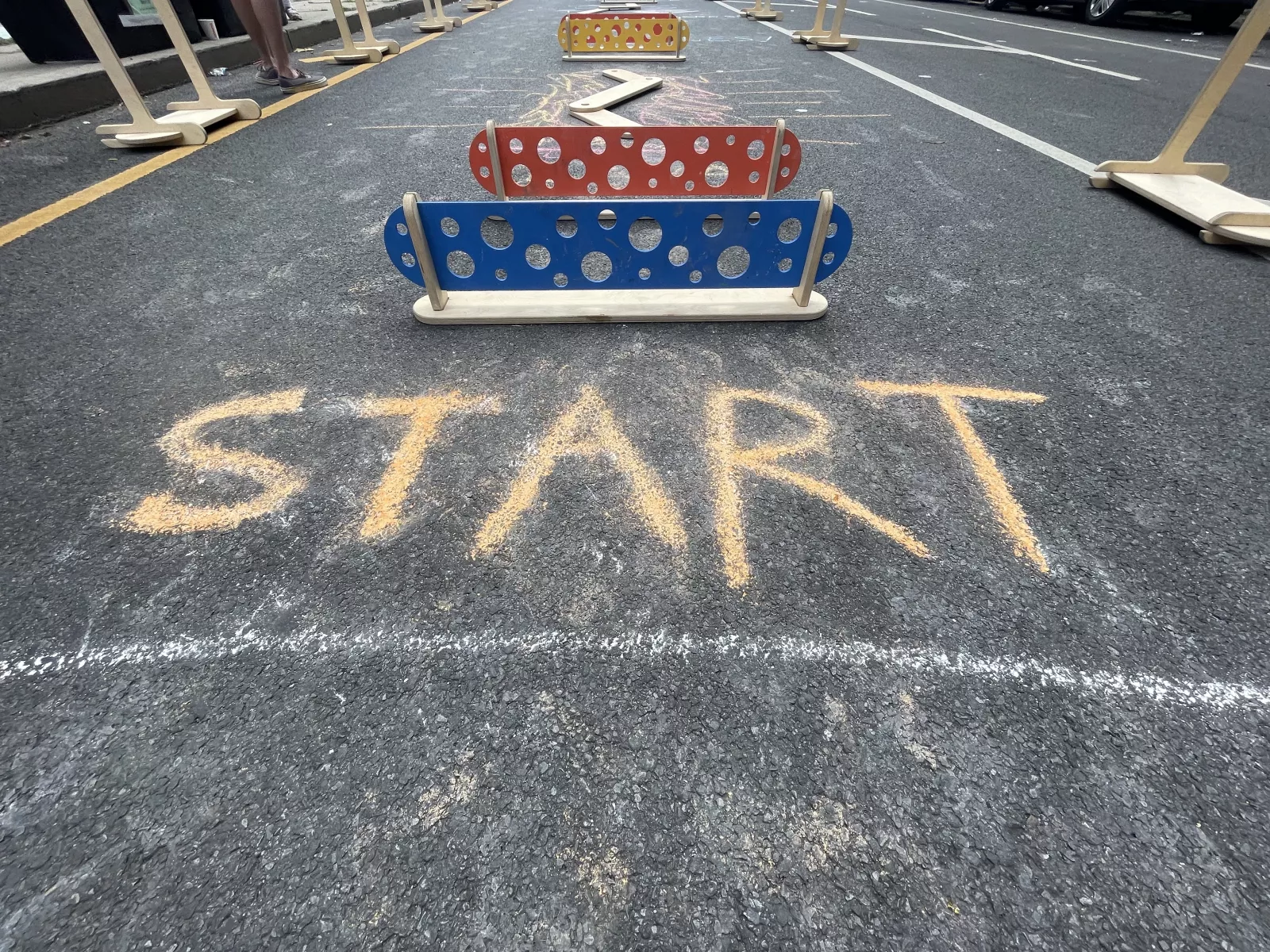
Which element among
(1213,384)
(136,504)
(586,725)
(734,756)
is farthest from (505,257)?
(1213,384)

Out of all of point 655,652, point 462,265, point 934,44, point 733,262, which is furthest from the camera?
point 934,44

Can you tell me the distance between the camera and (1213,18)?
36.8ft

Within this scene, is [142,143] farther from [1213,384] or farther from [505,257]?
[1213,384]

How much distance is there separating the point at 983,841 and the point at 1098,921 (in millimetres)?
188

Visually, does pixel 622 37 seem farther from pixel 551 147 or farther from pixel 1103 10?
pixel 1103 10

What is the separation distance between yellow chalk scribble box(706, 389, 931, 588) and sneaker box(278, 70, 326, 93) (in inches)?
251

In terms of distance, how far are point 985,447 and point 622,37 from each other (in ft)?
27.0

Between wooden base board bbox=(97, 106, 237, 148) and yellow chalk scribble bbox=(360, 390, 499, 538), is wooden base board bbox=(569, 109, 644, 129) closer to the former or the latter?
wooden base board bbox=(97, 106, 237, 148)

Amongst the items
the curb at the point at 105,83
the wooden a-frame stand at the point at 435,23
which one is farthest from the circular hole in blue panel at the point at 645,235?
the wooden a-frame stand at the point at 435,23

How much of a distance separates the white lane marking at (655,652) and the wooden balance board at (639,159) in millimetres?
2802

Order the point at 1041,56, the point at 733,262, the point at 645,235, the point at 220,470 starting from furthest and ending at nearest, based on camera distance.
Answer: the point at 1041,56 < the point at 645,235 < the point at 733,262 < the point at 220,470

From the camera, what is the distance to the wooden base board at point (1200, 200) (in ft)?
9.83

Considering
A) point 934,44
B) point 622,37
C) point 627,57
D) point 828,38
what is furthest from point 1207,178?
point 934,44

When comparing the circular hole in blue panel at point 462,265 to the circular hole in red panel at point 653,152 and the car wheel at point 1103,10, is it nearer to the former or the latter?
the circular hole in red panel at point 653,152
